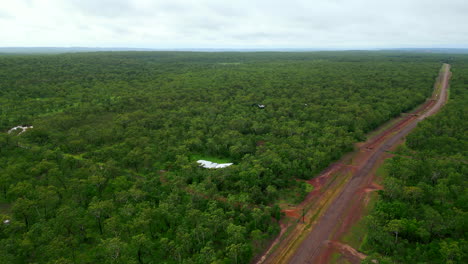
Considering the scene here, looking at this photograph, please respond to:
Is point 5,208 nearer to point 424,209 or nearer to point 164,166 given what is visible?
point 164,166

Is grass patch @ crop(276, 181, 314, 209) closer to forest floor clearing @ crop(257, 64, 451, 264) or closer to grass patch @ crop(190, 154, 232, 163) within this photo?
forest floor clearing @ crop(257, 64, 451, 264)

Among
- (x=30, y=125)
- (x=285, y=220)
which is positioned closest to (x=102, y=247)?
(x=285, y=220)

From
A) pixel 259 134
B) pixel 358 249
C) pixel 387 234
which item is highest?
pixel 259 134

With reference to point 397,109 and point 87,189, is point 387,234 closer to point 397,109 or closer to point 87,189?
point 87,189

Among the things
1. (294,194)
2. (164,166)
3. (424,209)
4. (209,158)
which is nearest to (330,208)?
(294,194)

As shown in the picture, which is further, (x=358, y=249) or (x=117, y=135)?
(x=117, y=135)

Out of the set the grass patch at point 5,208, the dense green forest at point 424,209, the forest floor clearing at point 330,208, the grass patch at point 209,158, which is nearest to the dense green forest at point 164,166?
the grass patch at point 5,208
